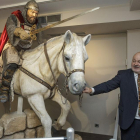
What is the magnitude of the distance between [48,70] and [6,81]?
19.2 inches

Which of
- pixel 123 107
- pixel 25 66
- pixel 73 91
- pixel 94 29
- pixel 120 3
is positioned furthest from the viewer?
pixel 94 29

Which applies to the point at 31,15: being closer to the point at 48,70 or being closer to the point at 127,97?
the point at 48,70

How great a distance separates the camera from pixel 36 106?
1503mm

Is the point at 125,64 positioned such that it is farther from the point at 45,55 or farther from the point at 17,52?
A: the point at 17,52

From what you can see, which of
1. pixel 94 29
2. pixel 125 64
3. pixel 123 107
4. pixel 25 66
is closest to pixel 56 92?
pixel 25 66

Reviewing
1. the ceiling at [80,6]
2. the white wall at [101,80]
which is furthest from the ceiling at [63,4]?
the white wall at [101,80]

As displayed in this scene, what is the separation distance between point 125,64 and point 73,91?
1.45 m

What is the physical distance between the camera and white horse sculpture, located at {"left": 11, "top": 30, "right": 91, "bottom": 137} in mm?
1288

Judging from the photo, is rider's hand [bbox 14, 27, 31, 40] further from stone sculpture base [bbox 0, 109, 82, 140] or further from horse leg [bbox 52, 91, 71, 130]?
stone sculpture base [bbox 0, 109, 82, 140]

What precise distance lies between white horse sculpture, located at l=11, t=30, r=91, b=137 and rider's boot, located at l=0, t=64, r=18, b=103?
0.16 ft

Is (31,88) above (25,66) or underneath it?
underneath

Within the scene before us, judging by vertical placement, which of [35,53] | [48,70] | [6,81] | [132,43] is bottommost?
[6,81]

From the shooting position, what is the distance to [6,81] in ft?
5.34

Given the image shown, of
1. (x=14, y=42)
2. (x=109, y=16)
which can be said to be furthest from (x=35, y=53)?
(x=109, y=16)
